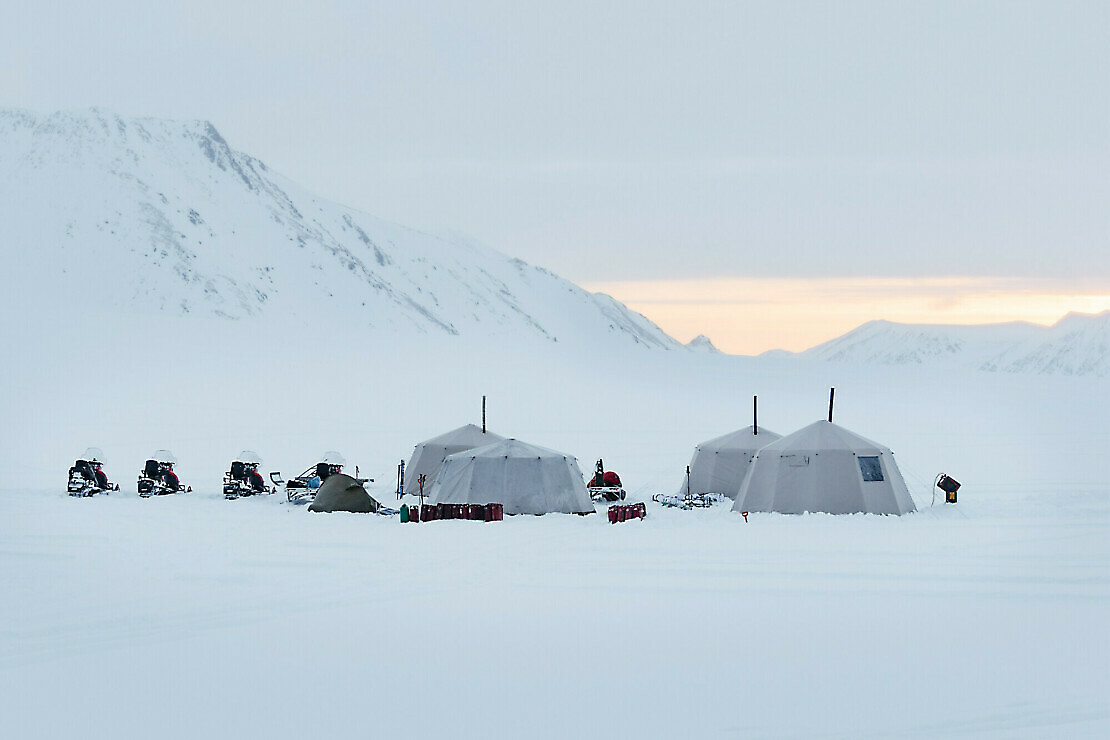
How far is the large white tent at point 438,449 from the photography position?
36.9 metres

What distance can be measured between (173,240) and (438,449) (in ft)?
397

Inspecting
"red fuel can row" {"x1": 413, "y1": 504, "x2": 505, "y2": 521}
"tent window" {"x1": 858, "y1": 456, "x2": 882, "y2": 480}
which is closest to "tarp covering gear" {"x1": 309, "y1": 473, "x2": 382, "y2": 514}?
"red fuel can row" {"x1": 413, "y1": 504, "x2": 505, "y2": 521}

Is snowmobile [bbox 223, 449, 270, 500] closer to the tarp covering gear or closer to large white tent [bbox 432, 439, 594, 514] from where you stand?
the tarp covering gear

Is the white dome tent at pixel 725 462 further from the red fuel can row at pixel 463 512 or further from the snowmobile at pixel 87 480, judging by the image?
the snowmobile at pixel 87 480

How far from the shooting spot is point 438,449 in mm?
37156

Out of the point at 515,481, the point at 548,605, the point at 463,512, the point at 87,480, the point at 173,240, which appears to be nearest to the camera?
the point at 548,605

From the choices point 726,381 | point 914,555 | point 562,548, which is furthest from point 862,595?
point 726,381

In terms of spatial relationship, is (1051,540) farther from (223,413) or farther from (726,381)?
(726,381)

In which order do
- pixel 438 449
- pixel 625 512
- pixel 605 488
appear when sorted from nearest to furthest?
pixel 625 512 < pixel 605 488 < pixel 438 449

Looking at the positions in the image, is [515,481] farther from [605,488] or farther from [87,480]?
[87,480]

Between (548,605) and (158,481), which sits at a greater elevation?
(158,481)

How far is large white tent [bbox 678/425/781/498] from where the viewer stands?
3534cm

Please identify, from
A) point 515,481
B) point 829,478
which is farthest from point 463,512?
point 829,478

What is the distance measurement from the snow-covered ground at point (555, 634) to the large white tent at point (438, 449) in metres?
10.2
